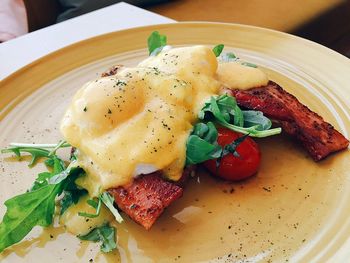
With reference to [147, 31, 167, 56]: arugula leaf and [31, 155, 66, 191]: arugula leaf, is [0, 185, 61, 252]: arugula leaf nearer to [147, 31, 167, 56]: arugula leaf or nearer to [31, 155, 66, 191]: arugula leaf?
[31, 155, 66, 191]: arugula leaf

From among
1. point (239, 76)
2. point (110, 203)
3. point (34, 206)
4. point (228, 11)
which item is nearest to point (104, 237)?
point (110, 203)

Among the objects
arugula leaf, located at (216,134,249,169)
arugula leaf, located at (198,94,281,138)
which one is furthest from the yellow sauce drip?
arugula leaf, located at (216,134,249,169)

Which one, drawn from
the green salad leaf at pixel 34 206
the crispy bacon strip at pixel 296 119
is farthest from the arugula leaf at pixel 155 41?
the green salad leaf at pixel 34 206

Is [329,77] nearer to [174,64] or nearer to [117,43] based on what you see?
[174,64]

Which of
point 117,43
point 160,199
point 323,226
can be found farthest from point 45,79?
point 323,226

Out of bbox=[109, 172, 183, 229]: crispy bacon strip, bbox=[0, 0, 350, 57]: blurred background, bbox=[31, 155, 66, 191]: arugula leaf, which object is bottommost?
bbox=[0, 0, 350, 57]: blurred background

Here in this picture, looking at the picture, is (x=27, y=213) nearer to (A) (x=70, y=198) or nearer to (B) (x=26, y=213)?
(B) (x=26, y=213)

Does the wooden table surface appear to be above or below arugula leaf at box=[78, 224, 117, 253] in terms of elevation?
below
